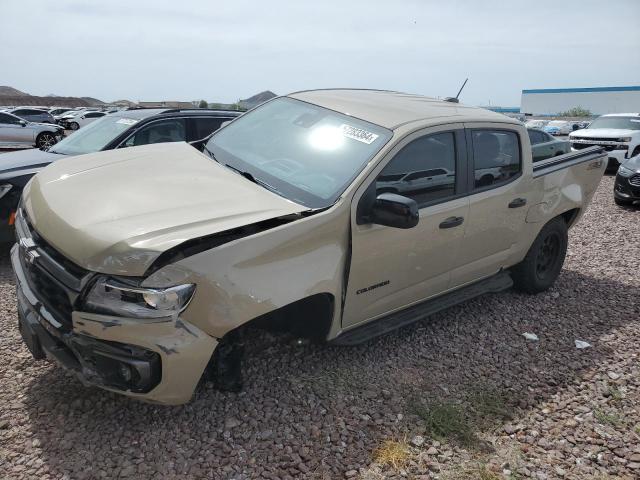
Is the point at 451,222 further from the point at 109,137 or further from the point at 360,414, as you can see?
the point at 109,137

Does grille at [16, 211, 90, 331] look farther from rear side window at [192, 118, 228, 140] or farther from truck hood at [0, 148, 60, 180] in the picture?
rear side window at [192, 118, 228, 140]

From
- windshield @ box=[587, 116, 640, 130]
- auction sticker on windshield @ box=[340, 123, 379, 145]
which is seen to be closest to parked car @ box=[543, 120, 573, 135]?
windshield @ box=[587, 116, 640, 130]

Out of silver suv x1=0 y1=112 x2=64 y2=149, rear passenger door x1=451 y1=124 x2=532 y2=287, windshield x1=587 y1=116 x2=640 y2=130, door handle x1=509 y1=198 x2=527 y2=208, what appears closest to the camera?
rear passenger door x1=451 y1=124 x2=532 y2=287

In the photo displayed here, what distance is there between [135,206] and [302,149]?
127 centimetres

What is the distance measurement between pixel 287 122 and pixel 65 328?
7.20ft

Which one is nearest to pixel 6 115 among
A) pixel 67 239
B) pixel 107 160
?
pixel 107 160

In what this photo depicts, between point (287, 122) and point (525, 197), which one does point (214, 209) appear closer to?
point (287, 122)

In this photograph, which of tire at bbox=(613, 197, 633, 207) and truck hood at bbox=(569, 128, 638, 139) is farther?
truck hood at bbox=(569, 128, 638, 139)

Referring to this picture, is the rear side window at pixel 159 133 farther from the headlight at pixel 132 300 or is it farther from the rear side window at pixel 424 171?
the headlight at pixel 132 300

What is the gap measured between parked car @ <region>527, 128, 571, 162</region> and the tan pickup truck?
201 inches

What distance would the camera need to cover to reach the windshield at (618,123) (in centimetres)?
1456

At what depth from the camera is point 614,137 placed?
13.9 meters

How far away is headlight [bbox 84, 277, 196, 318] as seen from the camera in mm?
2393

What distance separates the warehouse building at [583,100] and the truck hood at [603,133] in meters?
66.4
